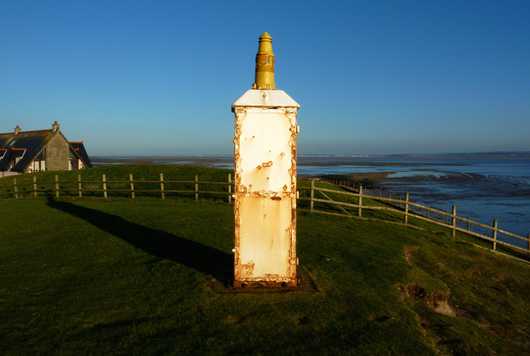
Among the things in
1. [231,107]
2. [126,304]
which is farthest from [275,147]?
[126,304]

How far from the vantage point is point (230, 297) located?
6441mm

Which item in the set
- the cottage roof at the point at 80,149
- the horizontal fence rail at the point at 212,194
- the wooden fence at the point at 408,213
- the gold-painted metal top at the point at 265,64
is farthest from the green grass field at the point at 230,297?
the cottage roof at the point at 80,149

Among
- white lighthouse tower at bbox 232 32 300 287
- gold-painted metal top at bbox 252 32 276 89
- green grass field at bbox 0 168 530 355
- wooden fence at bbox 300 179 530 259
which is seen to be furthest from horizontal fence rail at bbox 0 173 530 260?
gold-painted metal top at bbox 252 32 276 89

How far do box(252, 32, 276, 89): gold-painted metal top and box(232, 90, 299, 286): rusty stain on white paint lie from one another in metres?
0.24

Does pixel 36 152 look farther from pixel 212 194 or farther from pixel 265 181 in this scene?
pixel 265 181

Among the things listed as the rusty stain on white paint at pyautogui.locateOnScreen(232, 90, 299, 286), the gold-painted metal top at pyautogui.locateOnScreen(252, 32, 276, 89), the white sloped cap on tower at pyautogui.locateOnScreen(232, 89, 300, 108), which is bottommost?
the rusty stain on white paint at pyautogui.locateOnScreen(232, 90, 299, 286)

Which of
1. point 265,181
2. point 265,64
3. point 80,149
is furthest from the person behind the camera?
point 80,149

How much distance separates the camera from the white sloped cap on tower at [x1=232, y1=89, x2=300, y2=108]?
6289 mm

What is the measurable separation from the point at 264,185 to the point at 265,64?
7.15 feet

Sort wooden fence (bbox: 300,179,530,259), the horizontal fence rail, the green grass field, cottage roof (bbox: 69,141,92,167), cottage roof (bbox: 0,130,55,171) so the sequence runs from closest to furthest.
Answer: the green grass field → wooden fence (bbox: 300,179,530,259) → the horizontal fence rail → cottage roof (bbox: 0,130,55,171) → cottage roof (bbox: 69,141,92,167)

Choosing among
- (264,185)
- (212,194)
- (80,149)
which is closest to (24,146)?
(80,149)

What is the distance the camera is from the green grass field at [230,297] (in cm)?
523

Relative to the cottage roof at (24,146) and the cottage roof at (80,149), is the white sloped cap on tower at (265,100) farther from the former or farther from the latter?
the cottage roof at (80,149)

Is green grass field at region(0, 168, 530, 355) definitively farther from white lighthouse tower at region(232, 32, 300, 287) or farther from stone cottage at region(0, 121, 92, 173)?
stone cottage at region(0, 121, 92, 173)
